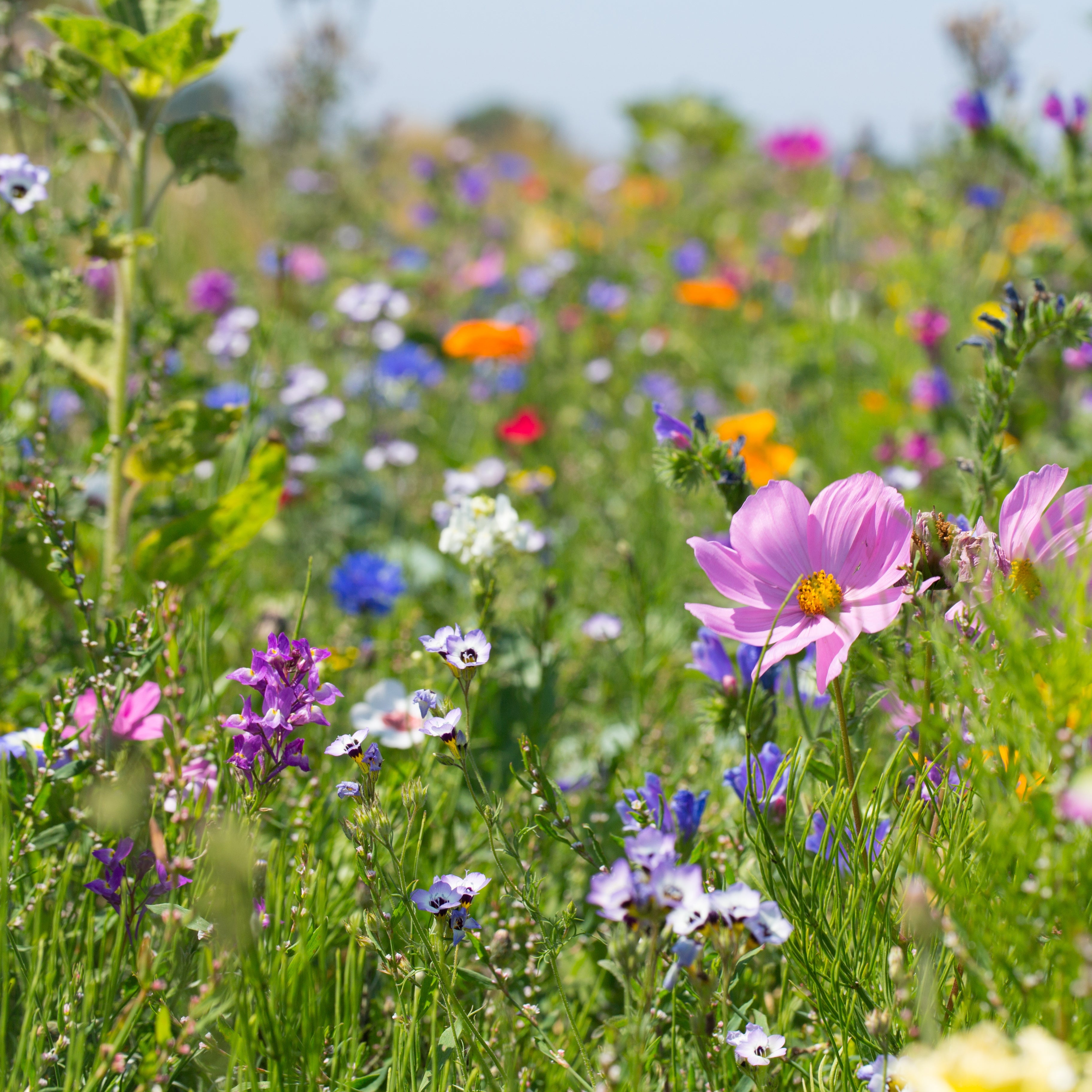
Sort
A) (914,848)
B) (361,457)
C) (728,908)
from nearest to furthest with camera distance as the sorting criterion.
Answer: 1. (728,908)
2. (914,848)
3. (361,457)

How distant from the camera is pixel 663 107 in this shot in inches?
259

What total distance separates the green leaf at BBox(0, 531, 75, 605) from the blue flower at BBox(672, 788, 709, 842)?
0.96m

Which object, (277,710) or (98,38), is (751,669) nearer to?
(277,710)

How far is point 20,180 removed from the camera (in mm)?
1310

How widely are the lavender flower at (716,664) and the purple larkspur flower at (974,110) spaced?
2304 millimetres

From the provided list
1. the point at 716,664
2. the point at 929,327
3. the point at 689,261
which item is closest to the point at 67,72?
the point at 716,664

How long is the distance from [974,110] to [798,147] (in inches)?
110

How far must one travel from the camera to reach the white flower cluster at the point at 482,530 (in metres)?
1.23

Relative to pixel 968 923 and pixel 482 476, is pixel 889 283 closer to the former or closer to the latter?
pixel 482 476

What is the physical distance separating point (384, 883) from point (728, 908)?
1.13 ft

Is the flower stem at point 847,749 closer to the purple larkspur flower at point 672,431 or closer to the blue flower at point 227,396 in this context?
the purple larkspur flower at point 672,431

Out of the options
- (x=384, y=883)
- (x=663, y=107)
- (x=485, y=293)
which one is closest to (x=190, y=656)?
(x=384, y=883)

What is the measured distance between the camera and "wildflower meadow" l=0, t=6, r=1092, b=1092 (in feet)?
2.24

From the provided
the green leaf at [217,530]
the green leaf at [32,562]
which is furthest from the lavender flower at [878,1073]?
the green leaf at [32,562]
